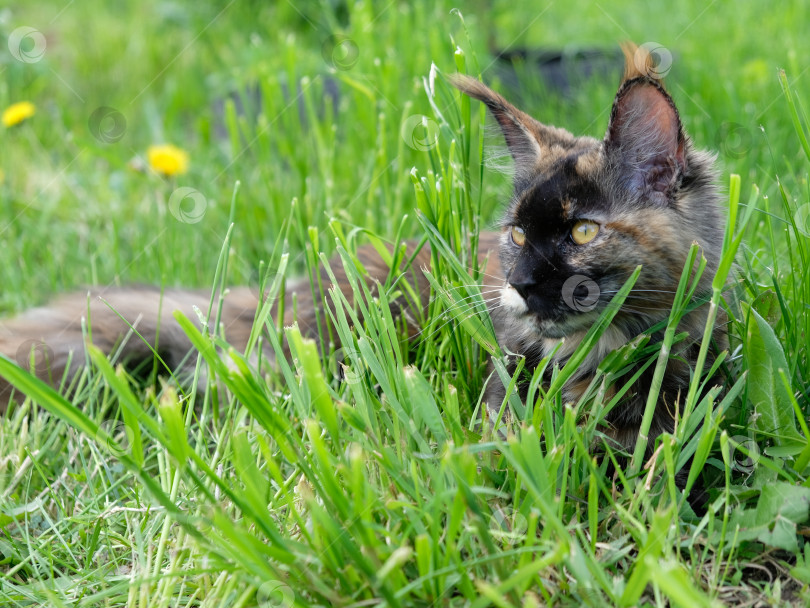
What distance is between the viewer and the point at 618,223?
1724 mm

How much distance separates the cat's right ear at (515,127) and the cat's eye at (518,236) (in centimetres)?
23

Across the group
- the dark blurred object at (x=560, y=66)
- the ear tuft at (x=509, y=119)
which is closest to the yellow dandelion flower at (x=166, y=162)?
the dark blurred object at (x=560, y=66)

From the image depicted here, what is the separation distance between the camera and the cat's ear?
1935 millimetres

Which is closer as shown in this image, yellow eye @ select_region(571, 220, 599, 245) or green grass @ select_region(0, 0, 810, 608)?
green grass @ select_region(0, 0, 810, 608)

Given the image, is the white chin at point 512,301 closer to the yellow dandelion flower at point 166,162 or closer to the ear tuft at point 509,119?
the ear tuft at point 509,119

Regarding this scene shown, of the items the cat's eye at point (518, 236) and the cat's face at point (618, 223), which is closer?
the cat's face at point (618, 223)

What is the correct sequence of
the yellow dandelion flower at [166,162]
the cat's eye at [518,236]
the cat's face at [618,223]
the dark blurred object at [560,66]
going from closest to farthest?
the cat's face at [618,223], the cat's eye at [518,236], the yellow dandelion flower at [166,162], the dark blurred object at [560,66]

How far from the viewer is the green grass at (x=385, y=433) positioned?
1307mm

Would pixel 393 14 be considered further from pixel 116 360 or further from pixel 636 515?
pixel 636 515

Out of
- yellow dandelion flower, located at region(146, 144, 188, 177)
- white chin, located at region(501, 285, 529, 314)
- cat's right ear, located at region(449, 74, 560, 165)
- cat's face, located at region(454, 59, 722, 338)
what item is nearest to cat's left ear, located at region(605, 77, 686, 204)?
cat's face, located at region(454, 59, 722, 338)

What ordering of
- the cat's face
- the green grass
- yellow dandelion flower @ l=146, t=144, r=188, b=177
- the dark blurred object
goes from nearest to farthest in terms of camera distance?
the green grass
the cat's face
yellow dandelion flower @ l=146, t=144, r=188, b=177
the dark blurred object

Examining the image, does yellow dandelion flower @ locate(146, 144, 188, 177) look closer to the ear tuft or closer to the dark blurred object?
the dark blurred object

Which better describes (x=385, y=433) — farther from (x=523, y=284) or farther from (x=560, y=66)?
(x=560, y=66)

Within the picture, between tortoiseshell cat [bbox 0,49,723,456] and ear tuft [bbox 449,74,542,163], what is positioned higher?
ear tuft [bbox 449,74,542,163]
